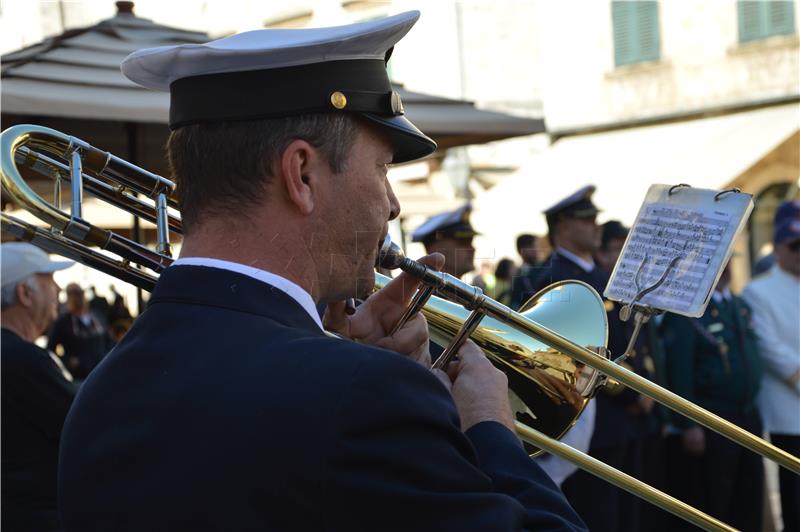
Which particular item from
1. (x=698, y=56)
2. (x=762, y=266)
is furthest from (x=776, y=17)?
(x=762, y=266)

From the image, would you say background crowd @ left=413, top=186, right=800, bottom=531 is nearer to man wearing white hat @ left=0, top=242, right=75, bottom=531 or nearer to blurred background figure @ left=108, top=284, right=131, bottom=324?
man wearing white hat @ left=0, top=242, right=75, bottom=531

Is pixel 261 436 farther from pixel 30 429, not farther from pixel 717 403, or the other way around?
pixel 717 403

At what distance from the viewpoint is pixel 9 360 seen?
3545 mm

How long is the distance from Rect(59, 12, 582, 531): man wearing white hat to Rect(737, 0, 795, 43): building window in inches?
518

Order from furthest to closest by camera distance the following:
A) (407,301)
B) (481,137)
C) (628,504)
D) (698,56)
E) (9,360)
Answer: (698,56) → (481,137) → (628,504) → (9,360) → (407,301)

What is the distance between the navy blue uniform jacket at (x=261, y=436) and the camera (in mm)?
1293

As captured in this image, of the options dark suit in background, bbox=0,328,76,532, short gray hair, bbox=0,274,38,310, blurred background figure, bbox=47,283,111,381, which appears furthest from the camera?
blurred background figure, bbox=47,283,111,381

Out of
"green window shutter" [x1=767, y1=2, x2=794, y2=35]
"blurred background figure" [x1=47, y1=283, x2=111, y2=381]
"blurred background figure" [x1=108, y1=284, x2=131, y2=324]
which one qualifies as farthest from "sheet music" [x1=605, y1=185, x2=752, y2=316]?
"green window shutter" [x1=767, y1=2, x2=794, y2=35]

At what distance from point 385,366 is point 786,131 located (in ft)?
41.7

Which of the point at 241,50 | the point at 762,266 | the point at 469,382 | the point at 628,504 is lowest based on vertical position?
the point at 628,504

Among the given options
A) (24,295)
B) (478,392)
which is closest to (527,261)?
(24,295)

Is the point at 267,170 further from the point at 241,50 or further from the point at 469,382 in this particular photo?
the point at 469,382

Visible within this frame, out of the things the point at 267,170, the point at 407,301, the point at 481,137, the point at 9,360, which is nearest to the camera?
the point at 267,170

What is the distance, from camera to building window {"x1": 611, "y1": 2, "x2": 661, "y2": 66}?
14953 mm
